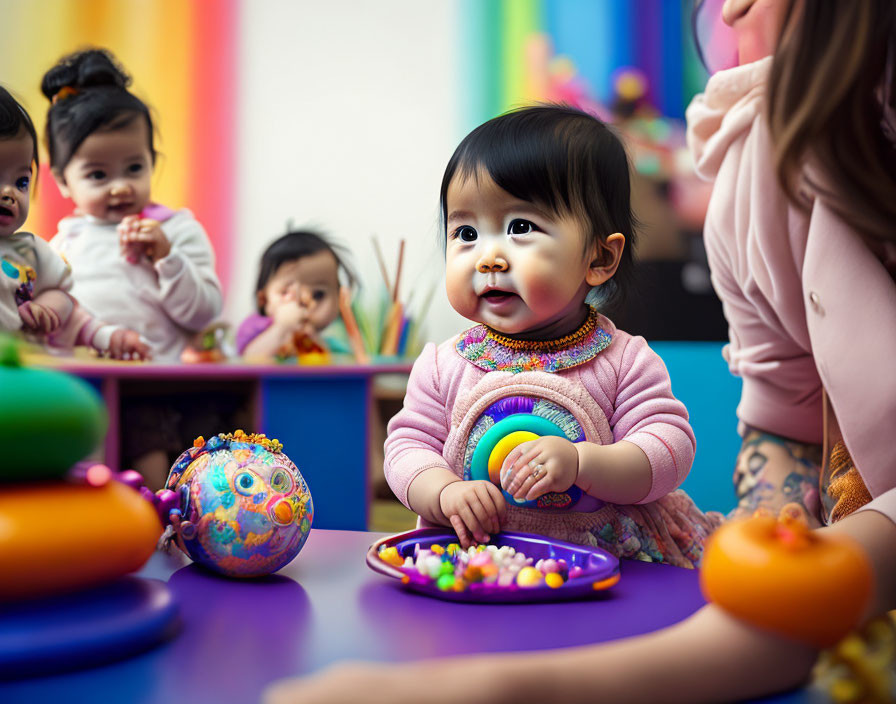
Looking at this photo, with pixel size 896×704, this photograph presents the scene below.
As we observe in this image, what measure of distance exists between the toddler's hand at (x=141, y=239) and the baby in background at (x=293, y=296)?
1.62 ft

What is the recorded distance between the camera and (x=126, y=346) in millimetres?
1617

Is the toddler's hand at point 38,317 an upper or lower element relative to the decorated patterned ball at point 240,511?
upper

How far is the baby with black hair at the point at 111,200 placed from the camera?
67.1 inches

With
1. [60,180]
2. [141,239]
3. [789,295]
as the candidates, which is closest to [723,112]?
[789,295]

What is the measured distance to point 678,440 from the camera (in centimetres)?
73

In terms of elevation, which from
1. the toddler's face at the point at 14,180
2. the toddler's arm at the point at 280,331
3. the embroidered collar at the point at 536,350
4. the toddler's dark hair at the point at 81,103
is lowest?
the toddler's arm at the point at 280,331

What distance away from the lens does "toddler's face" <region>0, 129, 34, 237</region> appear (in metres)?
1.04

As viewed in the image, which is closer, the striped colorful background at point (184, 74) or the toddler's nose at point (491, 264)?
the toddler's nose at point (491, 264)

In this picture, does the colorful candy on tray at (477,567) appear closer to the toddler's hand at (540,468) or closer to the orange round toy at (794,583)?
the toddler's hand at (540,468)

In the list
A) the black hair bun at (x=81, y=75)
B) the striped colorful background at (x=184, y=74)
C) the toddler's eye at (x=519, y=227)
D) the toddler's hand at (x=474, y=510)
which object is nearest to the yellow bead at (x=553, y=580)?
the toddler's hand at (x=474, y=510)

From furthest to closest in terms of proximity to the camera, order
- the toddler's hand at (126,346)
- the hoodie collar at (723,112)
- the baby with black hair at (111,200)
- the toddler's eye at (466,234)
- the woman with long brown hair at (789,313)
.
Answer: the baby with black hair at (111,200), the toddler's hand at (126,346), the hoodie collar at (723,112), the toddler's eye at (466,234), the woman with long brown hair at (789,313)

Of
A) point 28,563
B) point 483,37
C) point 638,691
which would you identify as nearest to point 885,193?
point 638,691

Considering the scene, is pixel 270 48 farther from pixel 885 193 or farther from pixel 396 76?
pixel 885 193

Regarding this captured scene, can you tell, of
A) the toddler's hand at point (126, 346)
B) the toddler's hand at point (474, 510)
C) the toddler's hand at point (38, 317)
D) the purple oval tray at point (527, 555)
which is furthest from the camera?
the toddler's hand at point (126, 346)
